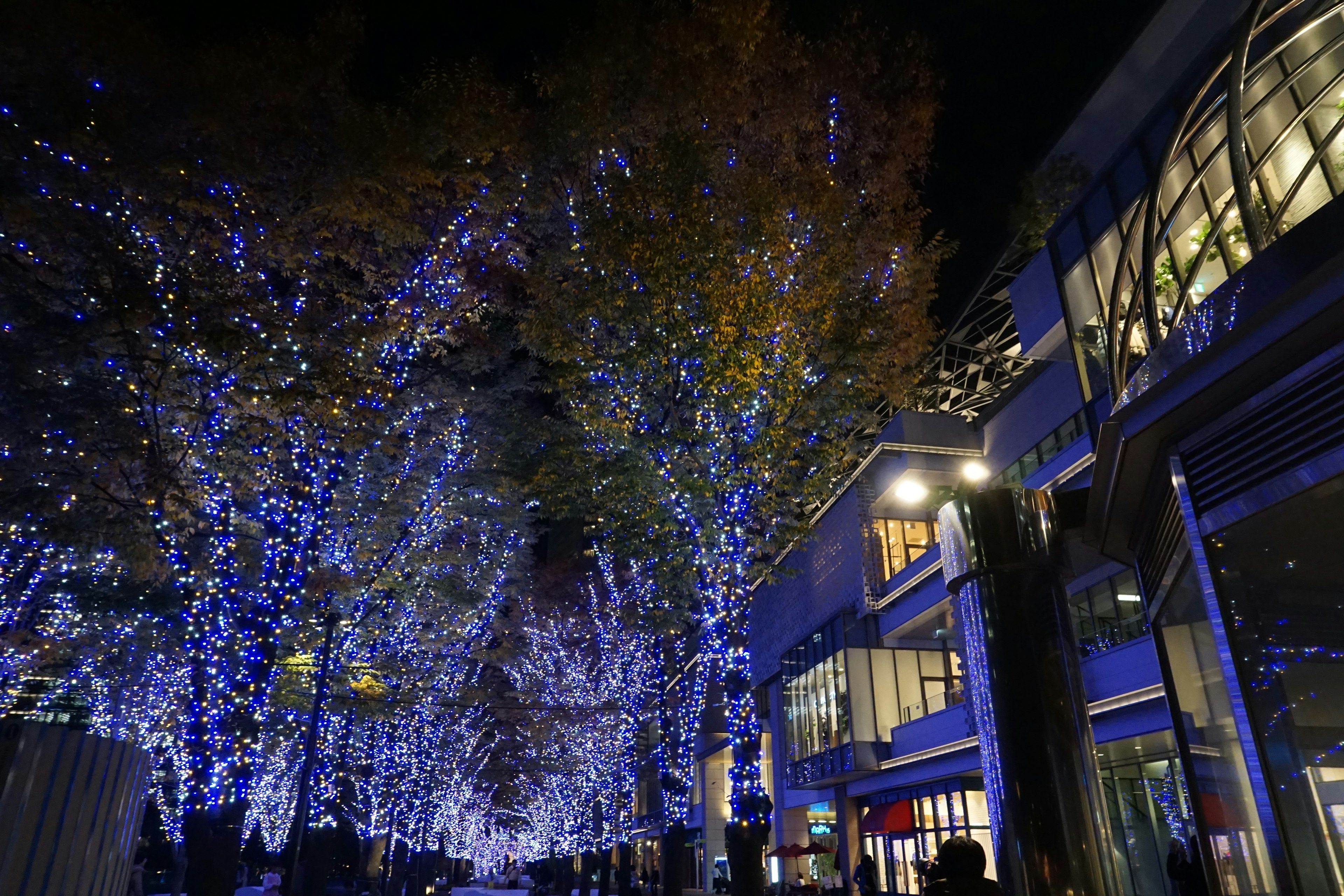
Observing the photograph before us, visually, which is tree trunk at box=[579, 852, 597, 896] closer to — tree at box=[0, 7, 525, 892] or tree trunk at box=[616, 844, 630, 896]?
tree trunk at box=[616, 844, 630, 896]

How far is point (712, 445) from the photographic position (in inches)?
493

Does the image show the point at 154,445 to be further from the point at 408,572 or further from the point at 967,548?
the point at 967,548

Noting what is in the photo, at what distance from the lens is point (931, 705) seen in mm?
25000

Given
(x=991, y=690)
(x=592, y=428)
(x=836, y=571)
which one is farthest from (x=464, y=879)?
(x=991, y=690)

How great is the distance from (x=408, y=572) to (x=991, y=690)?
1509 centimetres

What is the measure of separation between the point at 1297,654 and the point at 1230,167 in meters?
2.68

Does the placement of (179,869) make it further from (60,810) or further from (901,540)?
(60,810)

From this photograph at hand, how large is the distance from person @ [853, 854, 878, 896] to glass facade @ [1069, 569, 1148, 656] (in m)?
8.07

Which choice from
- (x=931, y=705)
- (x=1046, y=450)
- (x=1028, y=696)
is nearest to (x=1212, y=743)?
(x=1028, y=696)

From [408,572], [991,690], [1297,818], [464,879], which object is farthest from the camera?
[464,879]

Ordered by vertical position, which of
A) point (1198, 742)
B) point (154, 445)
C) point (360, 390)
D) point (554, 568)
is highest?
point (554, 568)

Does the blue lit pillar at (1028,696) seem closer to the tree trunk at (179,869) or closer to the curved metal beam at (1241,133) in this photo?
the curved metal beam at (1241,133)

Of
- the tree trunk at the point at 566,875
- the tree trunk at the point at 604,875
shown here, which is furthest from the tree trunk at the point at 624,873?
the tree trunk at the point at 566,875

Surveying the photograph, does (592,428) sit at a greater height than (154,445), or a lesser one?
greater
